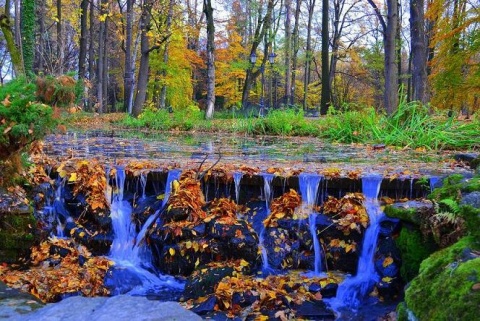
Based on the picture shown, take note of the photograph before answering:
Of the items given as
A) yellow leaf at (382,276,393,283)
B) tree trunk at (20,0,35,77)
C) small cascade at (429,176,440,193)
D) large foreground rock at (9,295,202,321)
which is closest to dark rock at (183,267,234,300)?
large foreground rock at (9,295,202,321)

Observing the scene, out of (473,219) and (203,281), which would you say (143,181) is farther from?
(473,219)

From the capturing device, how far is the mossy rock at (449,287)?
212cm

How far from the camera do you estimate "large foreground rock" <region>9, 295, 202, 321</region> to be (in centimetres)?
260

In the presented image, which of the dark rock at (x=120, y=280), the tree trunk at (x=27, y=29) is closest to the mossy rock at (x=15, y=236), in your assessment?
the dark rock at (x=120, y=280)

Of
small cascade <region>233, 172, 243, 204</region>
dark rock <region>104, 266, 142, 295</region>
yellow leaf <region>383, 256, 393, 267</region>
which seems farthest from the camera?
small cascade <region>233, 172, 243, 204</region>

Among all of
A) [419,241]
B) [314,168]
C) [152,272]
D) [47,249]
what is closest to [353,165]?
[314,168]

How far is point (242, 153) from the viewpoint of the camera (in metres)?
8.01

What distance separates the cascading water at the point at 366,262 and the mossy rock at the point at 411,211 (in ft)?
0.84

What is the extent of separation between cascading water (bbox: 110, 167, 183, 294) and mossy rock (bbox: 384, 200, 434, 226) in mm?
2292

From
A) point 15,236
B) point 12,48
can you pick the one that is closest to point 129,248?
point 15,236

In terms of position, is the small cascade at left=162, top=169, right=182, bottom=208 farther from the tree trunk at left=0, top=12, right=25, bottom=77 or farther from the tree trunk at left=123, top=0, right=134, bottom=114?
the tree trunk at left=123, top=0, right=134, bottom=114

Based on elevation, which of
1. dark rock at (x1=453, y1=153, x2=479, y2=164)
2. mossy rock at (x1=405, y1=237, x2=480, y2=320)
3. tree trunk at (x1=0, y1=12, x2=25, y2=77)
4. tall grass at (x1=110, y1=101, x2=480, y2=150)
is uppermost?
tree trunk at (x1=0, y1=12, x2=25, y2=77)

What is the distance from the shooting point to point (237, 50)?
109ft

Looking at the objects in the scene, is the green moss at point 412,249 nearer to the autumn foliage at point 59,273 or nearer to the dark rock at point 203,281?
the dark rock at point 203,281
